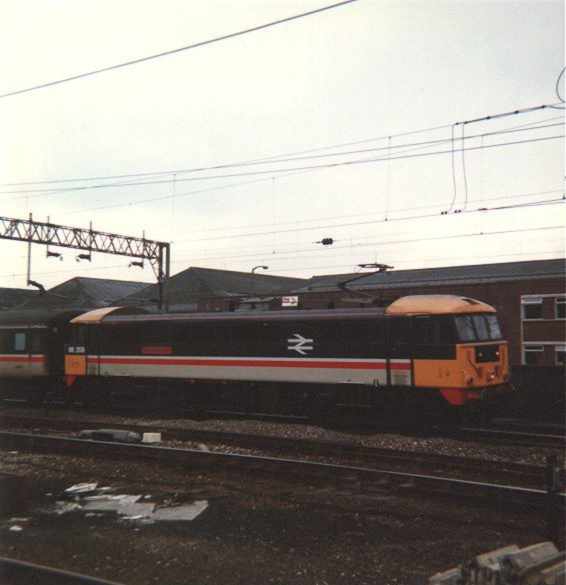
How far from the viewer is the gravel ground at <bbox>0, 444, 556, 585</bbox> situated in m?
5.82

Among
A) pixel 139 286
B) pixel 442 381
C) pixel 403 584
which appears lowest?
pixel 403 584

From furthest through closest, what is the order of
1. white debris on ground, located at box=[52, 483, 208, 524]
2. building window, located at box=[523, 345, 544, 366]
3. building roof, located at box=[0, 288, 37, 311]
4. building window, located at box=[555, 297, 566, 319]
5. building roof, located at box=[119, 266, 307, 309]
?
building roof, located at box=[0, 288, 37, 311]
building roof, located at box=[119, 266, 307, 309]
building window, located at box=[523, 345, 544, 366]
building window, located at box=[555, 297, 566, 319]
white debris on ground, located at box=[52, 483, 208, 524]

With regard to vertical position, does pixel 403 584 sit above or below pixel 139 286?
below

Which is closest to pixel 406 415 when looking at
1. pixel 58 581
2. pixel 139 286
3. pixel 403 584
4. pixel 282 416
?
pixel 282 416

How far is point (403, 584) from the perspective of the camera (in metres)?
5.48

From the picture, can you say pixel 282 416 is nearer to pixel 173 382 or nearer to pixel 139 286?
pixel 173 382

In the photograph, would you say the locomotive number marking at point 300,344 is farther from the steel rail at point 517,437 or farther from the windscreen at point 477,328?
the steel rail at point 517,437

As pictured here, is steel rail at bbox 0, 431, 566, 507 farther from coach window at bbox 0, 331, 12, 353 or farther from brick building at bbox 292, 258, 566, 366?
brick building at bbox 292, 258, 566, 366

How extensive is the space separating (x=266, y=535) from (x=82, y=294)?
5072cm

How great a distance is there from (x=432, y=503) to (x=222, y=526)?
2.81m

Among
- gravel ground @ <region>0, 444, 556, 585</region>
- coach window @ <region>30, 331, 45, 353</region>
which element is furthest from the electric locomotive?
gravel ground @ <region>0, 444, 556, 585</region>

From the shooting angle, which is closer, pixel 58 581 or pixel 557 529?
pixel 58 581

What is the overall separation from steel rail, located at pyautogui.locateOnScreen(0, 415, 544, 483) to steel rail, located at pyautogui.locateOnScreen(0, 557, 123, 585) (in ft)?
21.0

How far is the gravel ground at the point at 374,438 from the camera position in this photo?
11531mm
